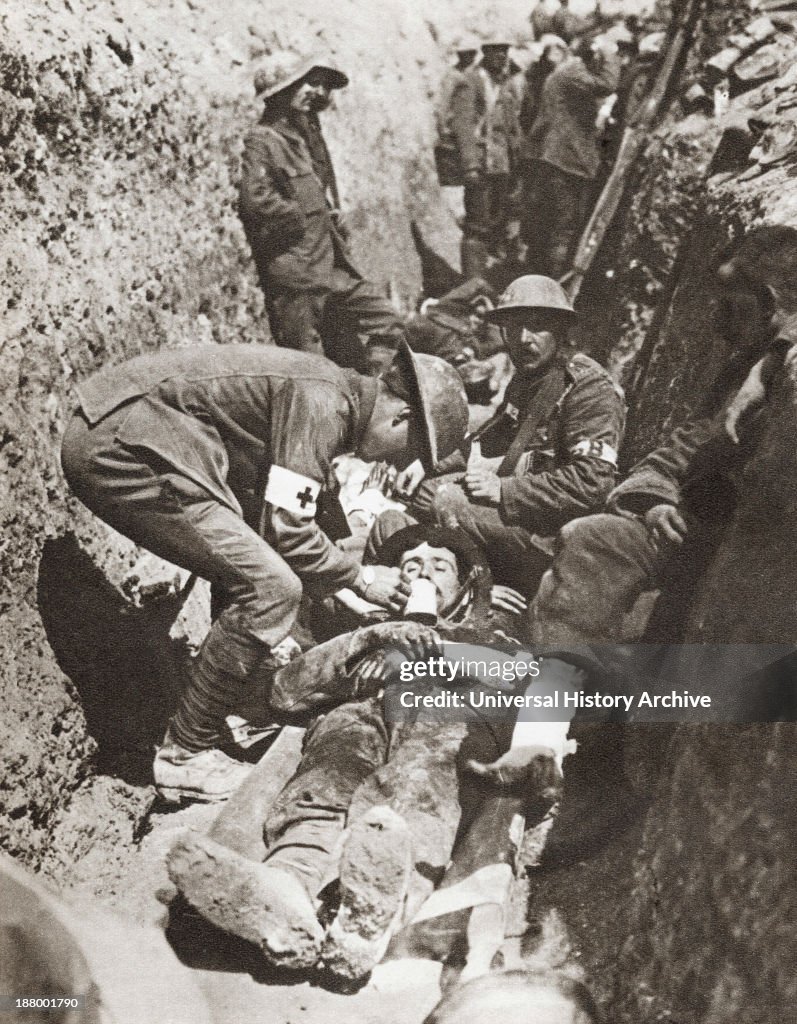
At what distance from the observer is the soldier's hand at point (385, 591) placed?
469cm

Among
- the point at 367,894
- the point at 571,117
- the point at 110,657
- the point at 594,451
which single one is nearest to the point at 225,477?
the point at 110,657

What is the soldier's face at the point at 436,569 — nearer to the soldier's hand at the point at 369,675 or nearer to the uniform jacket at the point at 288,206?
the soldier's hand at the point at 369,675

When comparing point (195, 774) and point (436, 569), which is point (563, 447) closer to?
point (436, 569)

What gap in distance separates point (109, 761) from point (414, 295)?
3272 millimetres

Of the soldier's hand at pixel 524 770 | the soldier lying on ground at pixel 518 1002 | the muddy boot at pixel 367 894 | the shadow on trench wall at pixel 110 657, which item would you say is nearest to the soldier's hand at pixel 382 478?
the shadow on trench wall at pixel 110 657

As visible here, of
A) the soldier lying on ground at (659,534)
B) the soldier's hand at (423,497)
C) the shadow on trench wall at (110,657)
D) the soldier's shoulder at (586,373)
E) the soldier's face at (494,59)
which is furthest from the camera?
the soldier's face at (494,59)

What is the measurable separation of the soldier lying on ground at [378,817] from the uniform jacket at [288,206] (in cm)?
221

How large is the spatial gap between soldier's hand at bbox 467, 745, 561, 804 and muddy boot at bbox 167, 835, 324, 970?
0.77m

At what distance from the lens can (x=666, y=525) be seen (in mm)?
4578

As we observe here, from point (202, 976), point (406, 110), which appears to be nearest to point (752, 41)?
point (406, 110)

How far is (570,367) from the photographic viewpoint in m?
5.19

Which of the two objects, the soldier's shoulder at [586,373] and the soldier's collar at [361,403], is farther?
the soldier's shoulder at [586,373]

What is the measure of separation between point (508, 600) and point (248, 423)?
50.3 inches

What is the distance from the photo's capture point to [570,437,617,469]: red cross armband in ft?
16.0
